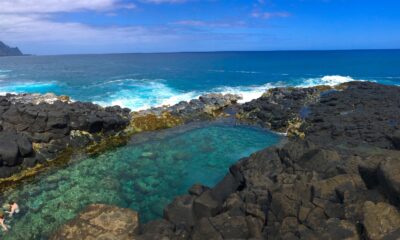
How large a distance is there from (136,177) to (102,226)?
419 inches

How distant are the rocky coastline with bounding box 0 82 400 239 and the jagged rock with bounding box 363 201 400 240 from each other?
4cm

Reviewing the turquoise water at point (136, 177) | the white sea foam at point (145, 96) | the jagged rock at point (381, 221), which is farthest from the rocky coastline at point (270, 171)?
the white sea foam at point (145, 96)

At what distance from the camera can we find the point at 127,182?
2814 cm

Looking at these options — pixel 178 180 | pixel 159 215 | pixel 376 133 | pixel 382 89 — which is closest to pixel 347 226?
pixel 159 215

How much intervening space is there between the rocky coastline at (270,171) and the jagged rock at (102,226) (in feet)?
0.17

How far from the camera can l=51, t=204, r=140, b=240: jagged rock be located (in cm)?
1798

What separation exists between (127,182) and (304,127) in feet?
71.6

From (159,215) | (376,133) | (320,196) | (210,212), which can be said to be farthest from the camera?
(376,133)

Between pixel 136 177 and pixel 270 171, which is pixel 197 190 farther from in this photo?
pixel 136 177

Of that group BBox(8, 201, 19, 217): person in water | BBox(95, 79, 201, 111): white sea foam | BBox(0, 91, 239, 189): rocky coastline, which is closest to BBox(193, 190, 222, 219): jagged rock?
BBox(8, 201, 19, 217): person in water

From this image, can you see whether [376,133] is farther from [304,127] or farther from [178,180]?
[178,180]

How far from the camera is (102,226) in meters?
18.5

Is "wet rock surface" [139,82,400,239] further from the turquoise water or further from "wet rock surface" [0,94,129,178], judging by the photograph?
"wet rock surface" [0,94,129,178]

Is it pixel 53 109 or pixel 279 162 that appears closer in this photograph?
pixel 279 162
